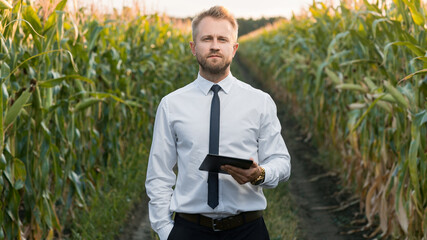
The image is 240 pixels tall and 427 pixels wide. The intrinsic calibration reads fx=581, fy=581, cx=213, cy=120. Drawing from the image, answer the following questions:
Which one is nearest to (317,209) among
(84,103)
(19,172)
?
(84,103)

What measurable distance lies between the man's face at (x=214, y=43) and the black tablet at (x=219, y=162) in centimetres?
40

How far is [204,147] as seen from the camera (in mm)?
2254

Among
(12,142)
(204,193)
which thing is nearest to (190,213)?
(204,193)

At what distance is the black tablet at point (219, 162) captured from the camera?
203 cm

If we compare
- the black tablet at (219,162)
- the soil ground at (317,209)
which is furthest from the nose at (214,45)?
the soil ground at (317,209)

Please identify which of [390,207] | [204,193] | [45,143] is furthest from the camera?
[390,207]

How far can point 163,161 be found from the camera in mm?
2340

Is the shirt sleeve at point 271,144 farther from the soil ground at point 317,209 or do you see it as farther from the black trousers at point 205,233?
the soil ground at point 317,209

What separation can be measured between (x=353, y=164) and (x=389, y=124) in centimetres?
174

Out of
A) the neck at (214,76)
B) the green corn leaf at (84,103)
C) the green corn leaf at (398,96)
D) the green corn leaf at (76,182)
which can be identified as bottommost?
the green corn leaf at (76,182)

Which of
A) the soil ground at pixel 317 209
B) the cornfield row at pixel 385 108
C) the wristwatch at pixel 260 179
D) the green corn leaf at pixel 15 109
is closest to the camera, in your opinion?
the wristwatch at pixel 260 179

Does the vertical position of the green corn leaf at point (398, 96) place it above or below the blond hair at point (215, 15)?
below

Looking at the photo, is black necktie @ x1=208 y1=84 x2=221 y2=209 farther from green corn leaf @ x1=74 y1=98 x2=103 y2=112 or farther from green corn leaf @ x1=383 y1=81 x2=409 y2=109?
green corn leaf @ x1=74 y1=98 x2=103 y2=112

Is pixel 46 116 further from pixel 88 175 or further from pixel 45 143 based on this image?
pixel 88 175
